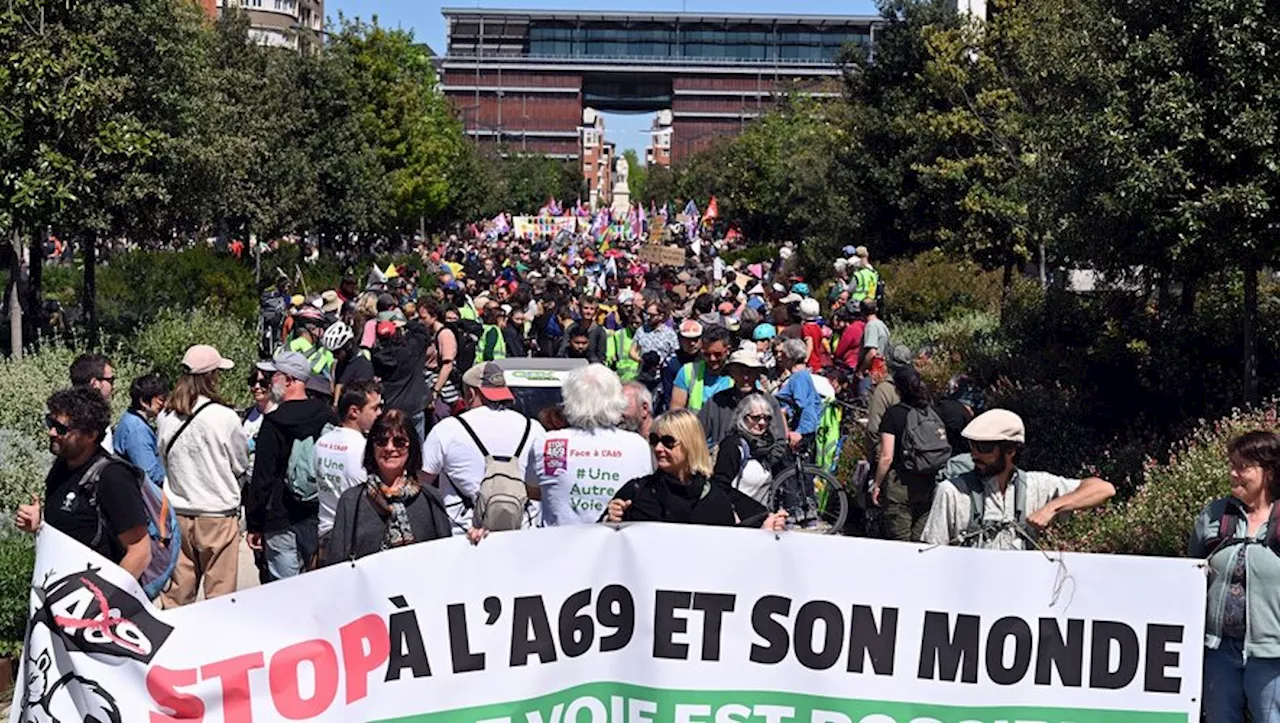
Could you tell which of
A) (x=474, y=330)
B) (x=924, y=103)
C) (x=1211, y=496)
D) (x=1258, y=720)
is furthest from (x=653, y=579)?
(x=924, y=103)

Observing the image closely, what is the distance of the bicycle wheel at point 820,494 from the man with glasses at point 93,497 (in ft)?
20.0

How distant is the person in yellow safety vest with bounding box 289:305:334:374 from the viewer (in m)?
13.6

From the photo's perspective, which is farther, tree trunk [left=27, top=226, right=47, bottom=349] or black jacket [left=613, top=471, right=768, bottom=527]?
tree trunk [left=27, top=226, right=47, bottom=349]

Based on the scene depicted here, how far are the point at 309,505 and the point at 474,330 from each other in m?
8.34

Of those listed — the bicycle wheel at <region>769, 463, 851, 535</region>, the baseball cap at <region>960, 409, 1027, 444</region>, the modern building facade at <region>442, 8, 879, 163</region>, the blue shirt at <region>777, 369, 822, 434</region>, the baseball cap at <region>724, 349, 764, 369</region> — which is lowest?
the bicycle wheel at <region>769, 463, 851, 535</region>

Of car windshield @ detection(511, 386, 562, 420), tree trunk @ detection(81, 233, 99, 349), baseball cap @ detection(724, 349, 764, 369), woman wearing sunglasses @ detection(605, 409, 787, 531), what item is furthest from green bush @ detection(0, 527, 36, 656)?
tree trunk @ detection(81, 233, 99, 349)

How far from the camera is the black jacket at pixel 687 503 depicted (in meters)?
6.54

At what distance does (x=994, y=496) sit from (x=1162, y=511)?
3263mm

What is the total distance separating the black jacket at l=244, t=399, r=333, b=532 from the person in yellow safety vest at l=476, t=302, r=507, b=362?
754cm

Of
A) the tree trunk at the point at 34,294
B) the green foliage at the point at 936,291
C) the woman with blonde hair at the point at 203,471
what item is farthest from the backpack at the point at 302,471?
the green foliage at the point at 936,291

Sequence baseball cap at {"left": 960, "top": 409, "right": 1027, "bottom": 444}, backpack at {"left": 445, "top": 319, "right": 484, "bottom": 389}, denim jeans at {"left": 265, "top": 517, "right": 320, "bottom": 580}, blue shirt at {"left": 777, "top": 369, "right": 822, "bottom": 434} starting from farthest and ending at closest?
backpack at {"left": 445, "top": 319, "right": 484, "bottom": 389}
blue shirt at {"left": 777, "top": 369, "right": 822, "bottom": 434}
denim jeans at {"left": 265, "top": 517, "right": 320, "bottom": 580}
baseball cap at {"left": 960, "top": 409, "right": 1027, "bottom": 444}

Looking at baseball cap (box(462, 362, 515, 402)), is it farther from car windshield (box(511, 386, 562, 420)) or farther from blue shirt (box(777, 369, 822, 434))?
car windshield (box(511, 386, 562, 420))

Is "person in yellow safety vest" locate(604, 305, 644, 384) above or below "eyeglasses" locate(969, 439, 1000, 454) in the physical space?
below

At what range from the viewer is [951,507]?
21.5ft
